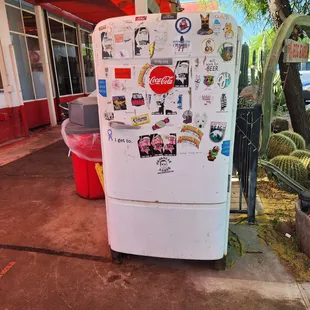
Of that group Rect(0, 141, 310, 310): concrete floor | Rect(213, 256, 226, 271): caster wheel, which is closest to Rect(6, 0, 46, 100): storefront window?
Rect(0, 141, 310, 310): concrete floor

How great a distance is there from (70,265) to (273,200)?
2.42 meters

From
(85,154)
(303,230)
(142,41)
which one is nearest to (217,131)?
(142,41)

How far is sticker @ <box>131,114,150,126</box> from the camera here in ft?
6.37

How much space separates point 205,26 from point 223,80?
35cm

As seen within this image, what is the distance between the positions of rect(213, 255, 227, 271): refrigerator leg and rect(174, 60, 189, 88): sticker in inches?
54.9

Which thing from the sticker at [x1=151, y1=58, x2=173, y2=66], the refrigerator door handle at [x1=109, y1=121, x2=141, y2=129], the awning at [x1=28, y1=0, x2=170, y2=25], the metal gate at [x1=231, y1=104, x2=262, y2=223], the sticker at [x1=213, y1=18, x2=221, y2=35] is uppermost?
the awning at [x1=28, y1=0, x2=170, y2=25]

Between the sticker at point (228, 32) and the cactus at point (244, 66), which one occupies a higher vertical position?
the sticker at point (228, 32)

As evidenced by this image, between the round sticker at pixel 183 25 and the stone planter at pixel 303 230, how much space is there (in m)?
1.75

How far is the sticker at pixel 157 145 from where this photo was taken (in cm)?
197

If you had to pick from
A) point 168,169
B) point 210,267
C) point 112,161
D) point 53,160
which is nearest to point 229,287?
point 210,267

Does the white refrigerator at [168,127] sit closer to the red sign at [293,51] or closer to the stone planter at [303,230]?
the stone planter at [303,230]

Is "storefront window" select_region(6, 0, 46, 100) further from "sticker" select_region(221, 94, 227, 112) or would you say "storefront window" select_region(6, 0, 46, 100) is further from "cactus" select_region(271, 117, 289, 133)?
"sticker" select_region(221, 94, 227, 112)

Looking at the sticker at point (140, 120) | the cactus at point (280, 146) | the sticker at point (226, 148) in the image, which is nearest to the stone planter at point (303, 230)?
the sticker at point (226, 148)

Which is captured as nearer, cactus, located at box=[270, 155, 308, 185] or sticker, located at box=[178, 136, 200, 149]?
sticker, located at box=[178, 136, 200, 149]
